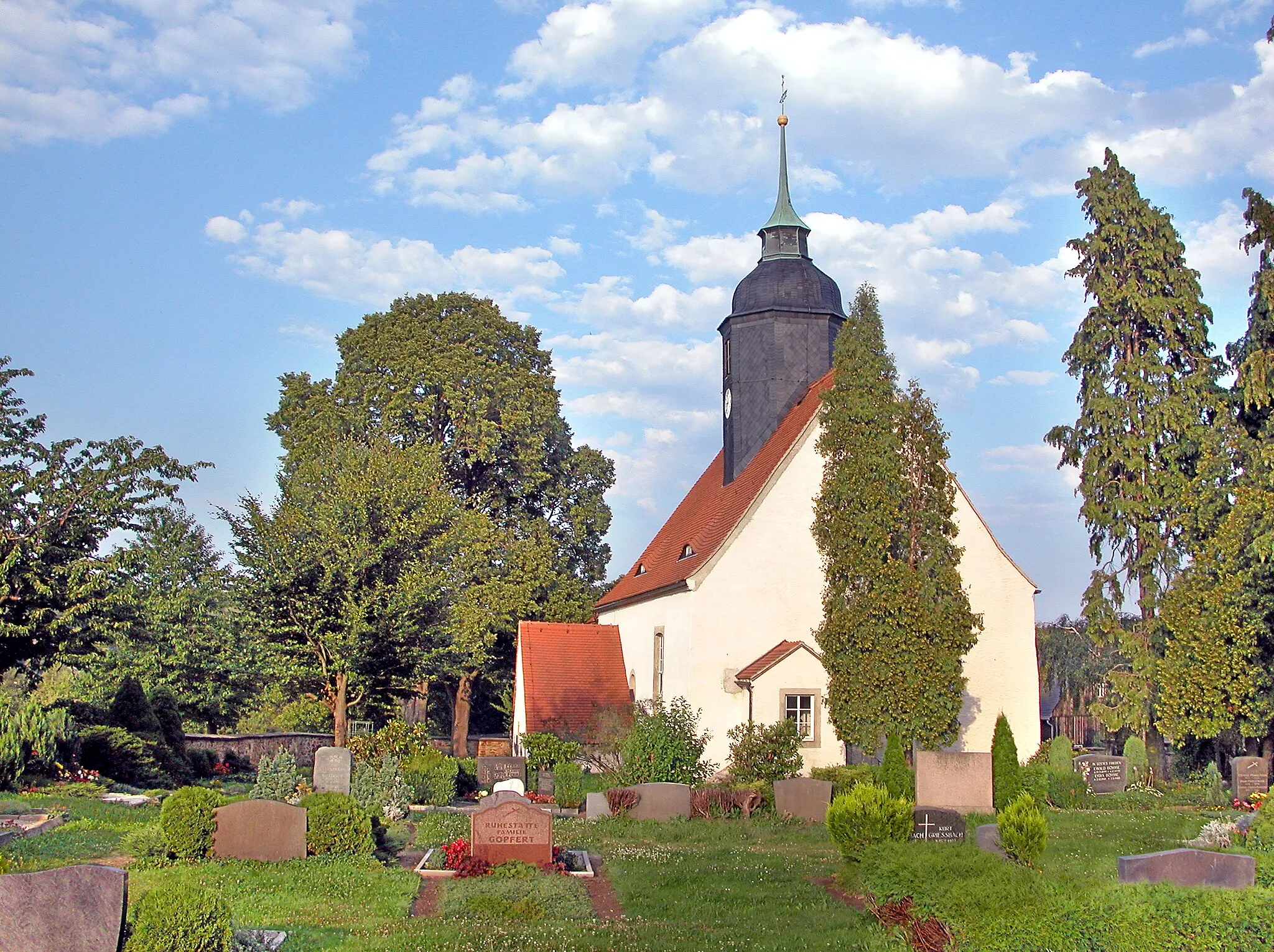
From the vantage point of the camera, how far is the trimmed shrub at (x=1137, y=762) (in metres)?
25.9

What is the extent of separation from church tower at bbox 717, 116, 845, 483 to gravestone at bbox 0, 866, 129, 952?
22439 millimetres

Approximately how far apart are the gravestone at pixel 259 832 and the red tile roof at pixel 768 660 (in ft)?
39.0

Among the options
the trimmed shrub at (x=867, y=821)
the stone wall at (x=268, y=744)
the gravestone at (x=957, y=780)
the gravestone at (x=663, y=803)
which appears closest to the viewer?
the trimmed shrub at (x=867, y=821)

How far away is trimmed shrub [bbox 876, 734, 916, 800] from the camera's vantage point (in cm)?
1920

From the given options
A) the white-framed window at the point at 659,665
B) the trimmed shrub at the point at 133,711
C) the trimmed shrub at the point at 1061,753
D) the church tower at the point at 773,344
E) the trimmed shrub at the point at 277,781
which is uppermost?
the church tower at the point at 773,344

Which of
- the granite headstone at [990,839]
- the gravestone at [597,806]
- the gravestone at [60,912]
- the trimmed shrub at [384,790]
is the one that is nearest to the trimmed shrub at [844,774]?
the gravestone at [597,806]

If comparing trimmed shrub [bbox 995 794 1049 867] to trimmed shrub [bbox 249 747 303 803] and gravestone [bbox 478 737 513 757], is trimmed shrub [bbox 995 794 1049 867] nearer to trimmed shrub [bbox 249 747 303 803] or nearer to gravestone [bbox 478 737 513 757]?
trimmed shrub [bbox 249 747 303 803]

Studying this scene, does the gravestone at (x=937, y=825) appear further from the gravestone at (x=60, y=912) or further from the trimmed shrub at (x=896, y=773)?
the gravestone at (x=60, y=912)

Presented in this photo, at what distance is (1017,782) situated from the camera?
19156 millimetres

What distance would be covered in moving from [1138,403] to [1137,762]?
8506 millimetres

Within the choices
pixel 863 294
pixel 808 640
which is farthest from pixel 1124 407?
pixel 808 640

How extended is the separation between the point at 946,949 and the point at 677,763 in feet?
41.2

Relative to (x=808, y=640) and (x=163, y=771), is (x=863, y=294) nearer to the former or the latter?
(x=808, y=640)

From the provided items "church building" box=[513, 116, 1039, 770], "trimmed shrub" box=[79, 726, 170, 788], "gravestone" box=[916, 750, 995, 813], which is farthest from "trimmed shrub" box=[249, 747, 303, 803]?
"gravestone" box=[916, 750, 995, 813]
